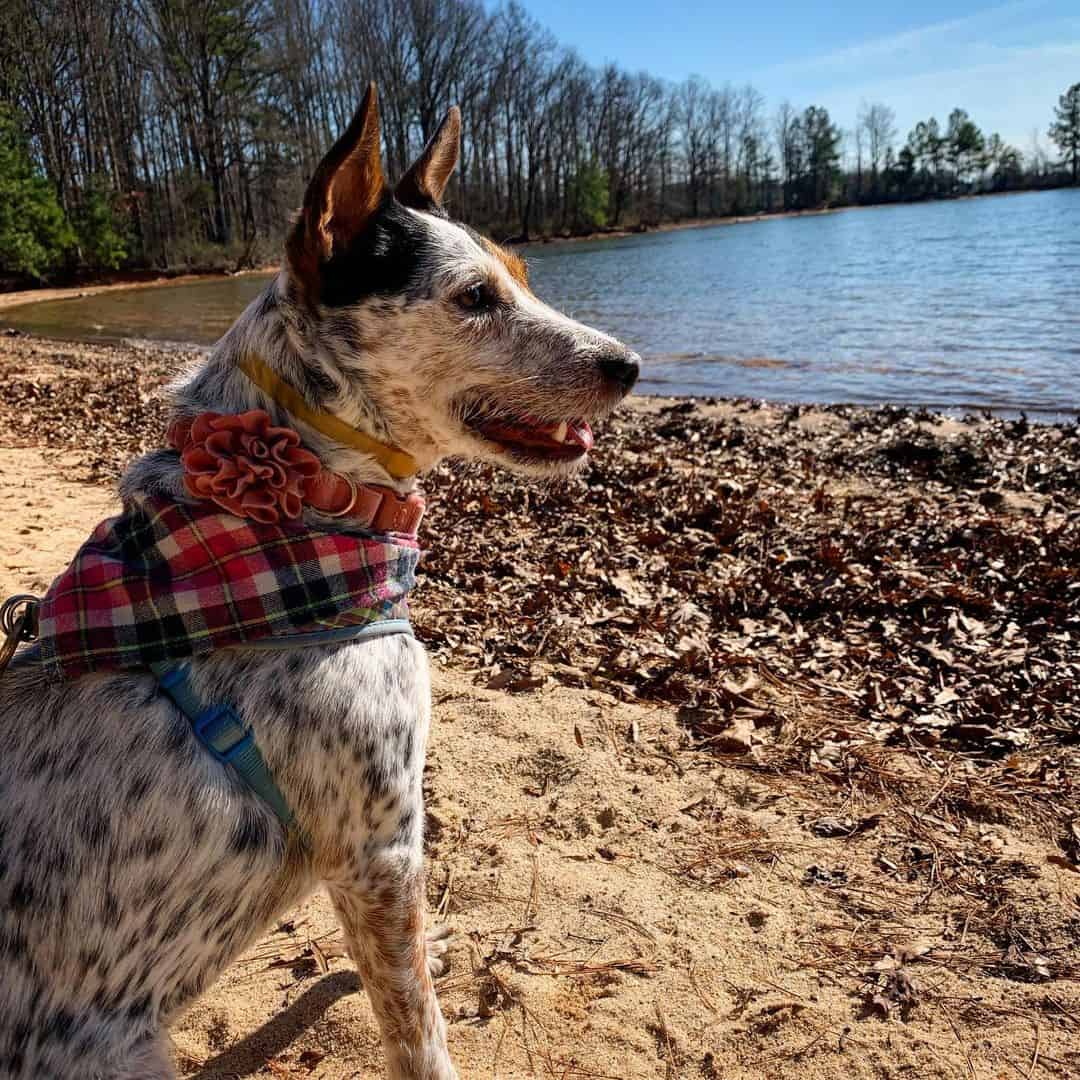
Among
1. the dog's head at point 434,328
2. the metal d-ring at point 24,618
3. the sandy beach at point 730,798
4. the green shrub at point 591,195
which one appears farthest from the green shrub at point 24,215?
the green shrub at point 591,195

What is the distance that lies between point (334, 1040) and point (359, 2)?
84.8 m

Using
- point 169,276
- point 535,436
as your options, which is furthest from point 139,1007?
point 169,276

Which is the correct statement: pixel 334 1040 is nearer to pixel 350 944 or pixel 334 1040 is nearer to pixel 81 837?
pixel 350 944

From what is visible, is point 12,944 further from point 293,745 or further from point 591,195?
point 591,195

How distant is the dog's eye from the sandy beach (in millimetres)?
2316

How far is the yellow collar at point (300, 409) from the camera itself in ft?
7.87

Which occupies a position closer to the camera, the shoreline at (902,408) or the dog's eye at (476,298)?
the dog's eye at (476,298)

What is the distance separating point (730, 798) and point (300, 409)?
2.74 meters

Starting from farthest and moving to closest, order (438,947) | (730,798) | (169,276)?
(169,276), (730,798), (438,947)

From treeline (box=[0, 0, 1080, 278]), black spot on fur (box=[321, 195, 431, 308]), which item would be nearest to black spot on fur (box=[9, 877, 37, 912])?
black spot on fur (box=[321, 195, 431, 308])

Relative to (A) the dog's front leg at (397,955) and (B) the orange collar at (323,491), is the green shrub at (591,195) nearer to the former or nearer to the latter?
(B) the orange collar at (323,491)

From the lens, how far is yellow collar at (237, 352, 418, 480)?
240 cm

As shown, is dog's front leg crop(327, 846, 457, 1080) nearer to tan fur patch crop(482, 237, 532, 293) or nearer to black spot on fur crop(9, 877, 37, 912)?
black spot on fur crop(9, 877, 37, 912)

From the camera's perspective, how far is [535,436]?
9.87ft
